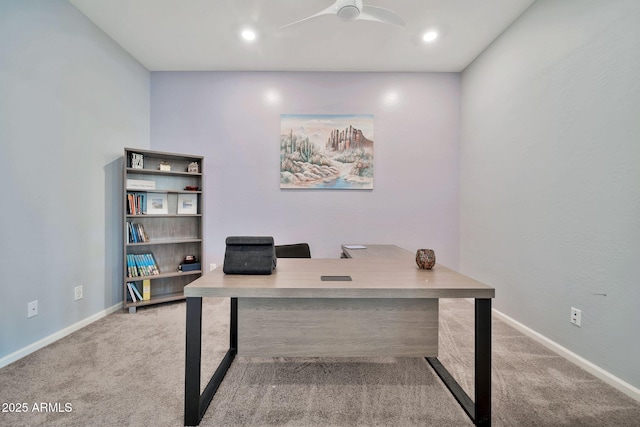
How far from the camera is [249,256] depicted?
1.46 meters

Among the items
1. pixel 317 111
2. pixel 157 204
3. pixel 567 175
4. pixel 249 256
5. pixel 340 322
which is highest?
pixel 317 111

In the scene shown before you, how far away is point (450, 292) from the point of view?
119cm

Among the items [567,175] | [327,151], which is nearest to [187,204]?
[327,151]

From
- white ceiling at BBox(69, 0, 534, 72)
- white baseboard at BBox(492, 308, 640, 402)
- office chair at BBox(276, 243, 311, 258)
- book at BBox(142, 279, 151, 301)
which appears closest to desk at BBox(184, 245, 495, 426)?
white baseboard at BBox(492, 308, 640, 402)

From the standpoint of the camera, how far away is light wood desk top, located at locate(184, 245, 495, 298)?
3.98 ft

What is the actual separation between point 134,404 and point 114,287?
1.81 m

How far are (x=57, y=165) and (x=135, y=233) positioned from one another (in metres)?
0.92

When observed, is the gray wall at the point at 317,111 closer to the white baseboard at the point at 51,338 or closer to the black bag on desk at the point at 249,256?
the white baseboard at the point at 51,338

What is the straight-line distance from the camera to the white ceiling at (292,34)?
2.27m

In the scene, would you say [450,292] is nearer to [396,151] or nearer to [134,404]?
[134,404]

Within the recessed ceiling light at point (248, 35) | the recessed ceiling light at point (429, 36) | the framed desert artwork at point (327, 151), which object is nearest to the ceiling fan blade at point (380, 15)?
the recessed ceiling light at point (429, 36)

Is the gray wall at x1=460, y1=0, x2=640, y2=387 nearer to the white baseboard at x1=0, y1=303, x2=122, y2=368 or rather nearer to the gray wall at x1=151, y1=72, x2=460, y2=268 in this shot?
the gray wall at x1=151, y1=72, x2=460, y2=268

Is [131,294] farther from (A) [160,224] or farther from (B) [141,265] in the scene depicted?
(A) [160,224]

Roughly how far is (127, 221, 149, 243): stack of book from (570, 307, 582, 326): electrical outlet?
4.01 metres
